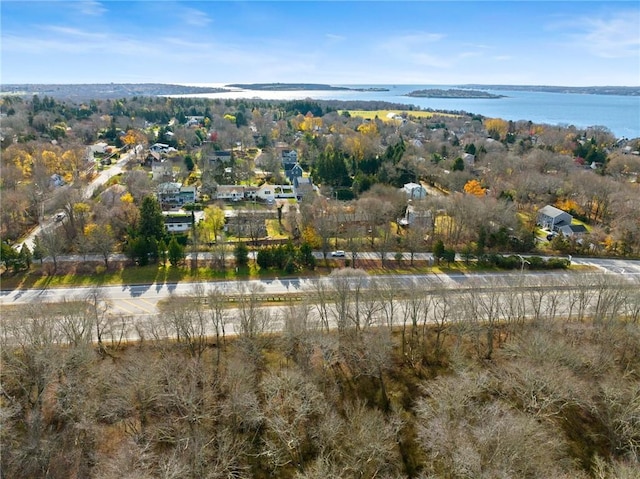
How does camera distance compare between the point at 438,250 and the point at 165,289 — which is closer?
the point at 165,289

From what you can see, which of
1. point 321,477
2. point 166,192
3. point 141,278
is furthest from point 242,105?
point 321,477

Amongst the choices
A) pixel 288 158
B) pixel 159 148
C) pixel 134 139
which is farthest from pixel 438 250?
pixel 134 139

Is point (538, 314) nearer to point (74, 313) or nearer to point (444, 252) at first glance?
point (444, 252)

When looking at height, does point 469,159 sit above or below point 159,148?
below

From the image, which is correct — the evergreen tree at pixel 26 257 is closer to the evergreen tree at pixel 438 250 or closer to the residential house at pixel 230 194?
the residential house at pixel 230 194

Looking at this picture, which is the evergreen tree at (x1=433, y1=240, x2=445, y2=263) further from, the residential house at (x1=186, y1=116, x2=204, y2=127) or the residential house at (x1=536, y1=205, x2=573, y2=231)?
the residential house at (x1=186, y1=116, x2=204, y2=127)

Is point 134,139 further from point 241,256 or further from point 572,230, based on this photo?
point 572,230

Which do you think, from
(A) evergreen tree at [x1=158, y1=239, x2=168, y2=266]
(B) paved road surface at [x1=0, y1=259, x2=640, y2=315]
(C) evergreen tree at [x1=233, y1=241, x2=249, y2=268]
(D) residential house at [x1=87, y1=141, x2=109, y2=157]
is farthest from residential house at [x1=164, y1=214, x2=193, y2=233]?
(D) residential house at [x1=87, y1=141, x2=109, y2=157]
